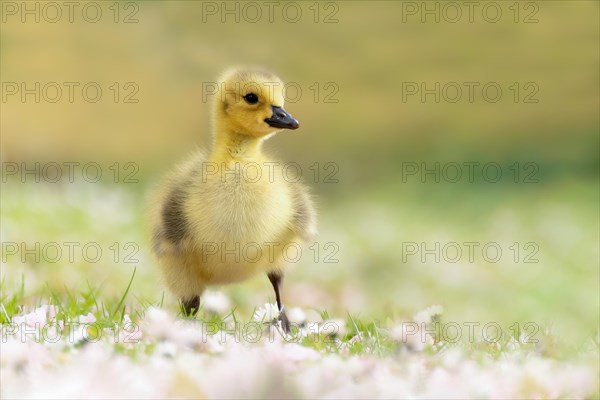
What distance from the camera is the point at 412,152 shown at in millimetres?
11328

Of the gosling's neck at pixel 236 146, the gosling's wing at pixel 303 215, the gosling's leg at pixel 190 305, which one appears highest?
the gosling's neck at pixel 236 146

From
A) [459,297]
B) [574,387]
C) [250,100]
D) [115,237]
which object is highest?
[250,100]

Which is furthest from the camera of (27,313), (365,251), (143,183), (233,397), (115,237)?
(143,183)

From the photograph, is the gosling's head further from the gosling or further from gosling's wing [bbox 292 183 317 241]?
gosling's wing [bbox 292 183 317 241]

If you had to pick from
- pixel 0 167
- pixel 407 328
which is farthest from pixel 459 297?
pixel 0 167

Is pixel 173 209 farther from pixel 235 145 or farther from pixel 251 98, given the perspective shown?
pixel 251 98

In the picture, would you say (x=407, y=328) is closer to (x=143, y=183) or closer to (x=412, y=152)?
(x=143, y=183)

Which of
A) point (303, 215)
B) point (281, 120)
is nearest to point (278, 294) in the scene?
point (303, 215)

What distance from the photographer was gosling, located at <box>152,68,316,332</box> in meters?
3.99

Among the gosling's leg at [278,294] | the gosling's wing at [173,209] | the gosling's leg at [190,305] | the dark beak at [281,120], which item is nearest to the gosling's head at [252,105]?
the dark beak at [281,120]

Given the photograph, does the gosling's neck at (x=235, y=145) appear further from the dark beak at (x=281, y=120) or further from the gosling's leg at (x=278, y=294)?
the gosling's leg at (x=278, y=294)

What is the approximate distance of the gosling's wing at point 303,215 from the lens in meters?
4.23

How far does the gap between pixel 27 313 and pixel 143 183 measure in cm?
622

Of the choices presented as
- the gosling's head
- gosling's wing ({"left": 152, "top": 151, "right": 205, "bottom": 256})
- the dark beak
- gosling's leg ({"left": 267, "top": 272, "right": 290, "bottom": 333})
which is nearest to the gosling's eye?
the gosling's head
